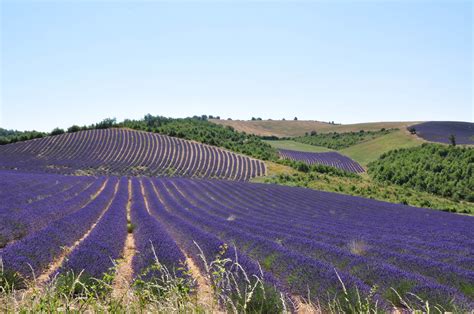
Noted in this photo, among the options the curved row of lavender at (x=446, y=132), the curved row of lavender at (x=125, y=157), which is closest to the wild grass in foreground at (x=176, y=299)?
the curved row of lavender at (x=125, y=157)

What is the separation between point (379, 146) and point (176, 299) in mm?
65363

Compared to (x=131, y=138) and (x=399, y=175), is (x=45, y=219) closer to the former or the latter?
(x=399, y=175)

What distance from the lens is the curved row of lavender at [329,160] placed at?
176 feet

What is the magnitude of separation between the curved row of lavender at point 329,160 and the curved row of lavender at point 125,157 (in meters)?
8.97

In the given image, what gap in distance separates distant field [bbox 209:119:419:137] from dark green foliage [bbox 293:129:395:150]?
13.2ft

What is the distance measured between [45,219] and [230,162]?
37525mm

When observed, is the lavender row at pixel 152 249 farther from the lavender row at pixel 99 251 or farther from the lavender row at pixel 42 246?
the lavender row at pixel 42 246

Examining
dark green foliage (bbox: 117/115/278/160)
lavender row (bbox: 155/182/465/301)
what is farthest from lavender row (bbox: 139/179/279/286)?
dark green foliage (bbox: 117/115/278/160)

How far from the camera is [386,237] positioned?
31.7 ft

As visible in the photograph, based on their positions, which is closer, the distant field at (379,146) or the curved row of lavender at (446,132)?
the curved row of lavender at (446,132)

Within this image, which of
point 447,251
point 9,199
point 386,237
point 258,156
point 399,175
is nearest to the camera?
point 447,251

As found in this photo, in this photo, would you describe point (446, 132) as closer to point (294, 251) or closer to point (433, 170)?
point (433, 170)

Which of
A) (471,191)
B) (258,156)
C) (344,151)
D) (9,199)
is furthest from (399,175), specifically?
(9,199)

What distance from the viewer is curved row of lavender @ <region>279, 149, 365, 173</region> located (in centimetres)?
5369
